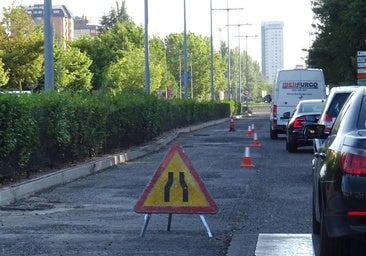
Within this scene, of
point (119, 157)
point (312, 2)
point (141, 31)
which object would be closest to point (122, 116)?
point (119, 157)

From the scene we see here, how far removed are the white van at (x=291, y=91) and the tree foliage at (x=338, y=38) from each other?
12.9 m

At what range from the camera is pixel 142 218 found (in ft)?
40.0

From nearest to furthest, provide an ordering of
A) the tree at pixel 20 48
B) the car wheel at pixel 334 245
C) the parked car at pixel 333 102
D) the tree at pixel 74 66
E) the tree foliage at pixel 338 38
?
the car wheel at pixel 334 245 → the parked car at pixel 333 102 → the tree foliage at pixel 338 38 → the tree at pixel 20 48 → the tree at pixel 74 66

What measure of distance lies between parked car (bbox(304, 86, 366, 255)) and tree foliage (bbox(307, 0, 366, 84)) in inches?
1659

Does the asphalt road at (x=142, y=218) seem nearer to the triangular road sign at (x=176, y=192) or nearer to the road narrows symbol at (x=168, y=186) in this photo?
the triangular road sign at (x=176, y=192)

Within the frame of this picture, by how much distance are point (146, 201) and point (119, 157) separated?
13082mm

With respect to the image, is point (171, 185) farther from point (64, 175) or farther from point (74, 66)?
point (74, 66)

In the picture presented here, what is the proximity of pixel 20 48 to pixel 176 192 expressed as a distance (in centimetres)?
4938

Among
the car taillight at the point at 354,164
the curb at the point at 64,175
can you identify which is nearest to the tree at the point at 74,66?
the curb at the point at 64,175

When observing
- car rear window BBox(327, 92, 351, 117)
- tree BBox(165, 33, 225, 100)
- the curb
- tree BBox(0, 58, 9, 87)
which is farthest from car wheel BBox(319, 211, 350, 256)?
tree BBox(165, 33, 225, 100)

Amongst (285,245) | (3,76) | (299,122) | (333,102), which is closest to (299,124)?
(299,122)

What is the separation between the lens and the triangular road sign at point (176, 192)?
1061 centimetres

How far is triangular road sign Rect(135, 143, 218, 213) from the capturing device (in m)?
10.6

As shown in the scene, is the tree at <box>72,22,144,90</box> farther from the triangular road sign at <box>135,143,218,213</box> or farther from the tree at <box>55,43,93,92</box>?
the triangular road sign at <box>135,143,218,213</box>
